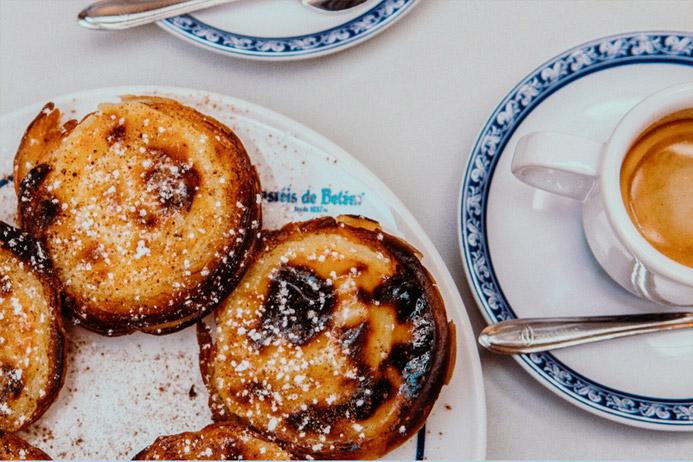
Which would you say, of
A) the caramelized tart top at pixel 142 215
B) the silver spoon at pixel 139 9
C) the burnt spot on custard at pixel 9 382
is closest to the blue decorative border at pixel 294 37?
the silver spoon at pixel 139 9

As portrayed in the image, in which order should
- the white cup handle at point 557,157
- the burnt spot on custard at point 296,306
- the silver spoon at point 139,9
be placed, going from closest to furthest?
the white cup handle at point 557,157, the burnt spot on custard at point 296,306, the silver spoon at point 139,9

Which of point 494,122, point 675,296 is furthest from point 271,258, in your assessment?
point 675,296

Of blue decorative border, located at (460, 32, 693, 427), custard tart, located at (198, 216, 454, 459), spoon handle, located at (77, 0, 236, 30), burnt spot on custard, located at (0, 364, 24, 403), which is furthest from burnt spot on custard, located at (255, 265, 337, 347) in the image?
spoon handle, located at (77, 0, 236, 30)

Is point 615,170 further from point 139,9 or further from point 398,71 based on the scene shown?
point 139,9

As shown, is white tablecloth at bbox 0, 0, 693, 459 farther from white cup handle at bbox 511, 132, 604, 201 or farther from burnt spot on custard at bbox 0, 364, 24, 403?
burnt spot on custard at bbox 0, 364, 24, 403

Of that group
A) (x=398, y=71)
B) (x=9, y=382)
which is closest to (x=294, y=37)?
(x=398, y=71)

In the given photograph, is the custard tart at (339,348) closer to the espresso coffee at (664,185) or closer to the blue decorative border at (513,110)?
the blue decorative border at (513,110)
